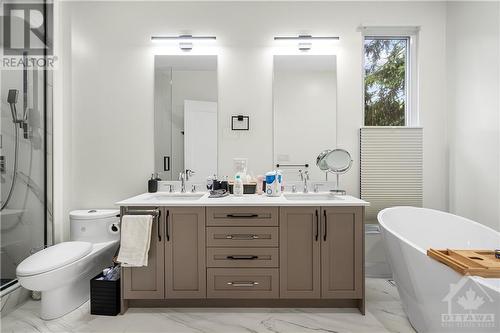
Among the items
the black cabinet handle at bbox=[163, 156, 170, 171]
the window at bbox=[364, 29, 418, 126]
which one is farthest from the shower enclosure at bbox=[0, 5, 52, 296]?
the window at bbox=[364, 29, 418, 126]

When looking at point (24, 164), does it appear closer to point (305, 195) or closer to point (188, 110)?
point (188, 110)

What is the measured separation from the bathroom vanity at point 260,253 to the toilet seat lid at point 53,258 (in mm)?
381

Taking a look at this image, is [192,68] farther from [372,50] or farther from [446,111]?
[446,111]

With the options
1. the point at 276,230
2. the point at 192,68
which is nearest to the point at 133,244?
the point at 276,230

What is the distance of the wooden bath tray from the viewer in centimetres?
135

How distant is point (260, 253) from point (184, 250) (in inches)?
21.6

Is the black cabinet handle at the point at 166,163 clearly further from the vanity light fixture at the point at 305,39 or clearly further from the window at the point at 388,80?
the window at the point at 388,80

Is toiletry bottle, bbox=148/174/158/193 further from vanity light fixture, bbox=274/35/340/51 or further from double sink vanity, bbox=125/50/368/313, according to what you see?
vanity light fixture, bbox=274/35/340/51

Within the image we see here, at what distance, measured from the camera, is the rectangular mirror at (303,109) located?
105 inches

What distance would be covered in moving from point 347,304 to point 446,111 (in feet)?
6.61

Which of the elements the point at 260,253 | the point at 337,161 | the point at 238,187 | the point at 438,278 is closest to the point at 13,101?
the point at 238,187

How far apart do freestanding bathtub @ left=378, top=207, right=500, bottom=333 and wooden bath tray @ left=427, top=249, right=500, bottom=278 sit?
0.11 ft

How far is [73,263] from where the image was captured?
2004mm

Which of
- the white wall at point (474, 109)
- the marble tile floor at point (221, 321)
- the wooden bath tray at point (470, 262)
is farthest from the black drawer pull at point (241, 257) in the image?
the white wall at point (474, 109)
